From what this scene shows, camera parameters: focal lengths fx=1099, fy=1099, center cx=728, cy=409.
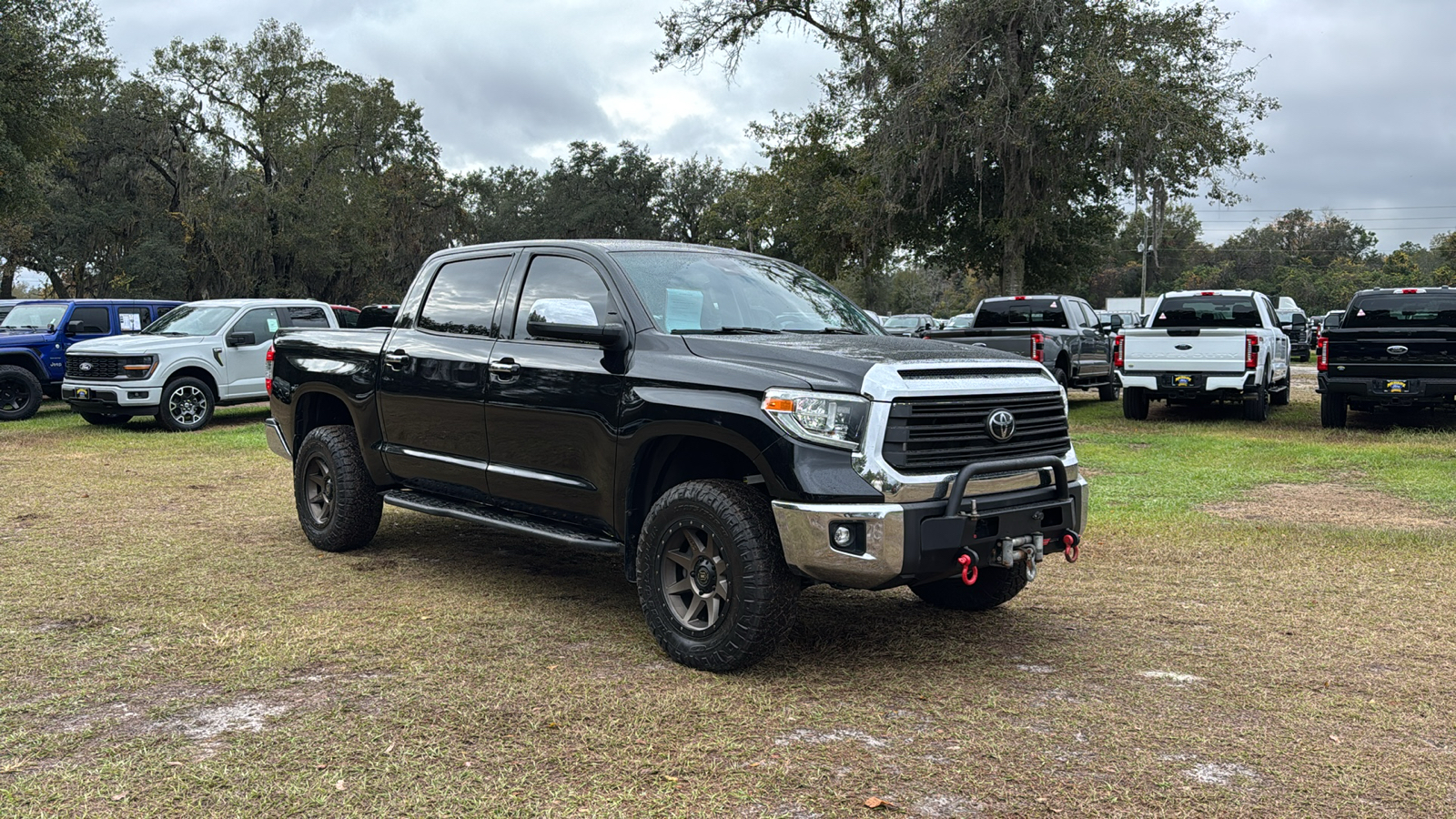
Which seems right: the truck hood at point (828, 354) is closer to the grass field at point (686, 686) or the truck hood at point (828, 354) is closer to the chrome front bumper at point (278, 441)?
the grass field at point (686, 686)

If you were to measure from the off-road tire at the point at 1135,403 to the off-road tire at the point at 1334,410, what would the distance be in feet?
7.71

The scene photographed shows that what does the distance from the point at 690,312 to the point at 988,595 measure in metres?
2.11

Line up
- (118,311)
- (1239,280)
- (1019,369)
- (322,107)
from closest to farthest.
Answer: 1. (1019,369)
2. (118,311)
3. (322,107)
4. (1239,280)

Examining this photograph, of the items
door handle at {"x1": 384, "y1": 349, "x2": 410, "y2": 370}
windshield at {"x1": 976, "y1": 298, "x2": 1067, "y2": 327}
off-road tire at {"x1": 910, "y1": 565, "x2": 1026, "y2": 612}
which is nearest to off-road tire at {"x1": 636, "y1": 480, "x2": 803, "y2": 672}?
off-road tire at {"x1": 910, "y1": 565, "x2": 1026, "y2": 612}

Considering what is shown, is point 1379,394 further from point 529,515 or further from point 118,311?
point 118,311

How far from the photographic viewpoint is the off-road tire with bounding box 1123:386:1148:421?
16312 millimetres

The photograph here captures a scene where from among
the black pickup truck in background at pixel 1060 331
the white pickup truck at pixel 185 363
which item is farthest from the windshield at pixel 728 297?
the white pickup truck at pixel 185 363

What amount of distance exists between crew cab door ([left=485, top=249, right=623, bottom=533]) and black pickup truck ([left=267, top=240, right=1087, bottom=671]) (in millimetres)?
14

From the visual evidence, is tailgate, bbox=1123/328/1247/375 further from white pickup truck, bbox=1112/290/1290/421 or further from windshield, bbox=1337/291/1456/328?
windshield, bbox=1337/291/1456/328

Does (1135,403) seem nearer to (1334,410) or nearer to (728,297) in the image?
(1334,410)

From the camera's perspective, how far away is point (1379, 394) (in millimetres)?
13828

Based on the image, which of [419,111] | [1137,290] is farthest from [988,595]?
[1137,290]

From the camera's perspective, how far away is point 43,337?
16422 millimetres

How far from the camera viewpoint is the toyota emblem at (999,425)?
15.2 feet
